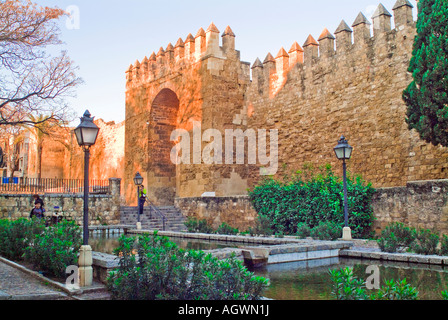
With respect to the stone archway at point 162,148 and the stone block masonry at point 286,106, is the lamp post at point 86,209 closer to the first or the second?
the stone block masonry at point 286,106

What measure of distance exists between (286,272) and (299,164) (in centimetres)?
1006

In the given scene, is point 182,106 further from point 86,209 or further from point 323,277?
point 323,277

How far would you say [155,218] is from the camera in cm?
1733

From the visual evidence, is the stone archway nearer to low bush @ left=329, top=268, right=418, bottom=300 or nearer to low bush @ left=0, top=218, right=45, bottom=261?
low bush @ left=0, top=218, right=45, bottom=261

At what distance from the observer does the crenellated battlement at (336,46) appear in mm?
13086

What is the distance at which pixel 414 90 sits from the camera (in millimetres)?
10508

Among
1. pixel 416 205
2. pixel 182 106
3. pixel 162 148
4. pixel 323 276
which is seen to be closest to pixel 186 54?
pixel 182 106

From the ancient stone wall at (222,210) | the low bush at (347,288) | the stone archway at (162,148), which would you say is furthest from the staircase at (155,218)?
the low bush at (347,288)

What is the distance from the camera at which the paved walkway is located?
14.4ft

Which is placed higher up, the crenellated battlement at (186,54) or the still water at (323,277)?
the crenellated battlement at (186,54)

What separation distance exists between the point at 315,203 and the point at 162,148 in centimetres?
1112

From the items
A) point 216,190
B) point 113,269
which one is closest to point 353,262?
point 113,269

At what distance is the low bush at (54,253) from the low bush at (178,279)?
1480 mm

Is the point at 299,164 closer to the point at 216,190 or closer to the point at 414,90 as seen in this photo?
the point at 216,190
